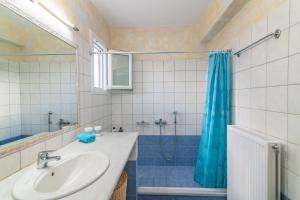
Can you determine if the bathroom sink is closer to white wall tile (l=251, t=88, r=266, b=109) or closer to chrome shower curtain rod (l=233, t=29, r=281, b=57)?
white wall tile (l=251, t=88, r=266, b=109)

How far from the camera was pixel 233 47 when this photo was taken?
1.94 metres

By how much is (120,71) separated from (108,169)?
80.9 inches

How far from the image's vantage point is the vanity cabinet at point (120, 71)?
275cm

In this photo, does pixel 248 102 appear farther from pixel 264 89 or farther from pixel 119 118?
pixel 119 118

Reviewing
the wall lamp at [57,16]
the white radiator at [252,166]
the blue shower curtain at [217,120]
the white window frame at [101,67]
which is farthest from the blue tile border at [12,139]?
the blue shower curtain at [217,120]

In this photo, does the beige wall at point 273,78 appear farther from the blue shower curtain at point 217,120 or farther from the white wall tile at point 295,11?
the blue shower curtain at point 217,120

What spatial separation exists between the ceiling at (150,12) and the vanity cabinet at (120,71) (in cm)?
54

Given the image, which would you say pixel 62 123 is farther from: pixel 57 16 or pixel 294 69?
pixel 294 69

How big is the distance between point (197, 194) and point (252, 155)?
100 cm

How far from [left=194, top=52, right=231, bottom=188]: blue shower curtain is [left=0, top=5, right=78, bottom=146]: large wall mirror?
1.51 meters

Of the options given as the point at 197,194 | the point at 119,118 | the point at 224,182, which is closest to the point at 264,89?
the point at 224,182

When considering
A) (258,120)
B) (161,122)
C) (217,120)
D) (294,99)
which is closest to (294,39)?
(294,99)

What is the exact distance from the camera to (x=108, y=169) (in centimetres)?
98

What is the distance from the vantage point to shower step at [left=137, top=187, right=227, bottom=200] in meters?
1.97
